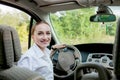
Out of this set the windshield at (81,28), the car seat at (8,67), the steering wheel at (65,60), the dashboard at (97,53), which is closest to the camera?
the car seat at (8,67)

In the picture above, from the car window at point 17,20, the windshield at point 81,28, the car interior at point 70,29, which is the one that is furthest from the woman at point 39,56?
the windshield at point 81,28

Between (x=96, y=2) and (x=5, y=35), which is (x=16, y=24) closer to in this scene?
(x=96, y=2)

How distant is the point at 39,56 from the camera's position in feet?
10.5

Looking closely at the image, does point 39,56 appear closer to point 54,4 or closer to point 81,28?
point 54,4

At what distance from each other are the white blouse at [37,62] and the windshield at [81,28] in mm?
1553

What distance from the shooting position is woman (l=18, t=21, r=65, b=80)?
313 cm

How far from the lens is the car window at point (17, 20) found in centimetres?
452

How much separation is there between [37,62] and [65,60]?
1.23 m

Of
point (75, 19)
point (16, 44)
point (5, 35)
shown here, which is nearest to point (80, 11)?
point (75, 19)

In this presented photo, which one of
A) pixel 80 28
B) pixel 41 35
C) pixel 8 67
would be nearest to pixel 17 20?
A: pixel 80 28

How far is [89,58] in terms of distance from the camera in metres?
4.59

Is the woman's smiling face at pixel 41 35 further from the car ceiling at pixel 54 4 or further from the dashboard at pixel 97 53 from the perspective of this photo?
the dashboard at pixel 97 53

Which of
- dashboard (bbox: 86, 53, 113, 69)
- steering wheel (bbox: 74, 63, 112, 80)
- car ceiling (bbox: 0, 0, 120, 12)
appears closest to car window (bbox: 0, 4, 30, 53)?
car ceiling (bbox: 0, 0, 120, 12)

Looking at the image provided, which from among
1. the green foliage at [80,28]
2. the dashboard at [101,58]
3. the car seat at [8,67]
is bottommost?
the dashboard at [101,58]
